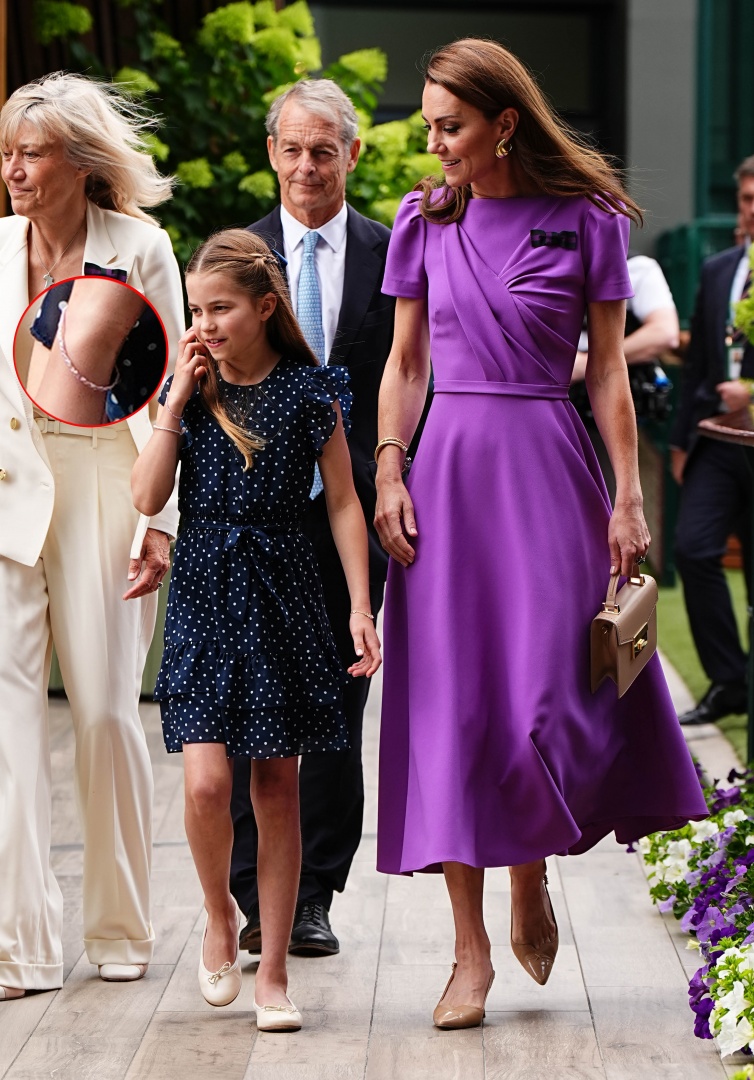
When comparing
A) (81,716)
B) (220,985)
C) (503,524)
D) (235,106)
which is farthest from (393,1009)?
(235,106)

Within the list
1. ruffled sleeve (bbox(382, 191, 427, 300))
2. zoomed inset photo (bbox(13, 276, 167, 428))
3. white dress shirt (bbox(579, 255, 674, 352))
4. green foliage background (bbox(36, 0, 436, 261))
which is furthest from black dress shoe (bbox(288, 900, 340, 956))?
green foliage background (bbox(36, 0, 436, 261))

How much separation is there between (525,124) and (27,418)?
1.16m

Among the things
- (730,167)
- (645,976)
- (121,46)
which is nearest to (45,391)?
(645,976)

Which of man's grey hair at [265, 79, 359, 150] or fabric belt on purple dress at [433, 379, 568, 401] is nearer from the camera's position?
fabric belt on purple dress at [433, 379, 568, 401]

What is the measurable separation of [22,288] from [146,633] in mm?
780

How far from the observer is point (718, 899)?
3.73m

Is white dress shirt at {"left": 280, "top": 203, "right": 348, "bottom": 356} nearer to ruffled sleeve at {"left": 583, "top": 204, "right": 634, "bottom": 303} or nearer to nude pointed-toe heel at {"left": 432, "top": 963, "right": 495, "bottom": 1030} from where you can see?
ruffled sleeve at {"left": 583, "top": 204, "right": 634, "bottom": 303}

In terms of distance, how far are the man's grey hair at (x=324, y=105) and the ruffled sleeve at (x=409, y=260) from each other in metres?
0.45

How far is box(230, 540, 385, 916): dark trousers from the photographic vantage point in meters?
3.84

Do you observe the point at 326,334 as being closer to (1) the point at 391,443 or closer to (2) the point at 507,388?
(1) the point at 391,443

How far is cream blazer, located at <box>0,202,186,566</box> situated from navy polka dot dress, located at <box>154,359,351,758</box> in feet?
0.92

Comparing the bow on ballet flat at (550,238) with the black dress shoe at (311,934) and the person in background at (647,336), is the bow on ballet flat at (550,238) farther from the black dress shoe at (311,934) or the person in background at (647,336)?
the person in background at (647,336)

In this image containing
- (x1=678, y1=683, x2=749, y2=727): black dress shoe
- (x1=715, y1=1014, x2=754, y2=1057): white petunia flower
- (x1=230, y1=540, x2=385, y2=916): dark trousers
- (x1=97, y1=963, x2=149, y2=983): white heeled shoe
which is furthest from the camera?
(x1=678, y1=683, x2=749, y2=727): black dress shoe

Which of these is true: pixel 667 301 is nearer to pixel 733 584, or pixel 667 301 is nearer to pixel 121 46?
pixel 121 46
